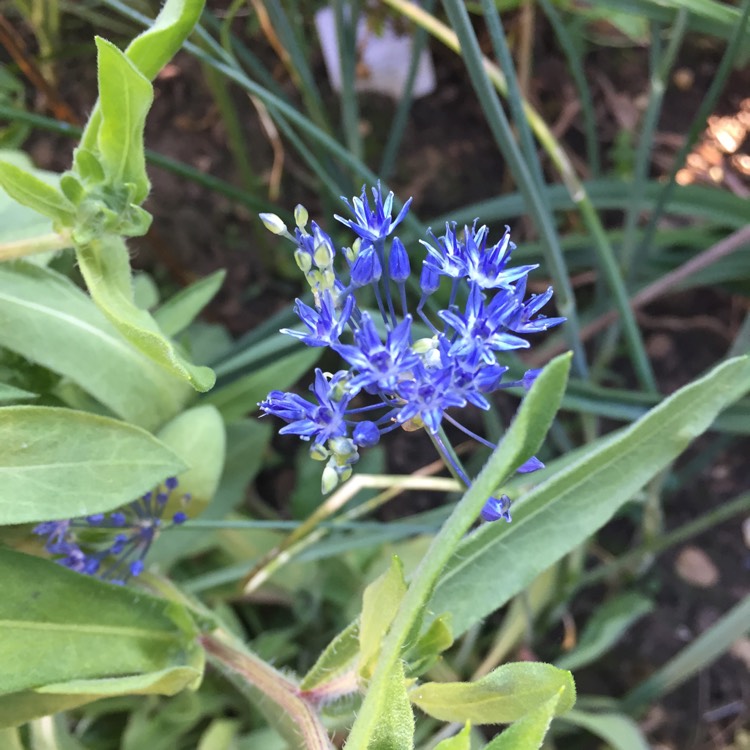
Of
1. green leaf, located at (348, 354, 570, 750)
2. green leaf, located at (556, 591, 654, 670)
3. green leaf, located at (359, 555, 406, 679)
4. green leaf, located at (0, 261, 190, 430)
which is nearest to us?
green leaf, located at (348, 354, 570, 750)

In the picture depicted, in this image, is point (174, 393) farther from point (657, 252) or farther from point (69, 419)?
point (657, 252)

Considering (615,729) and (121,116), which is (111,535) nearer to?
(121,116)

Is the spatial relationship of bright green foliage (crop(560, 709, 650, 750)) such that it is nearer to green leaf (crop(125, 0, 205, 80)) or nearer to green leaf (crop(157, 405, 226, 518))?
green leaf (crop(157, 405, 226, 518))

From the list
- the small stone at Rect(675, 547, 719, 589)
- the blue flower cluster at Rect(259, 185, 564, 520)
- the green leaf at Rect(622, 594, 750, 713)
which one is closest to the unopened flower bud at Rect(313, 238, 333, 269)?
the blue flower cluster at Rect(259, 185, 564, 520)

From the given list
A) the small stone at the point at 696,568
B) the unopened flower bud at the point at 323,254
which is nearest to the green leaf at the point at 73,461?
the unopened flower bud at the point at 323,254

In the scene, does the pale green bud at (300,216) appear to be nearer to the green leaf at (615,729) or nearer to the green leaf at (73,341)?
the green leaf at (73,341)

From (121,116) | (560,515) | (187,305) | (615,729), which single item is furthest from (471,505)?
(615,729)

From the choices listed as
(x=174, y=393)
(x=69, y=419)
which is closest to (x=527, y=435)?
(x=69, y=419)
